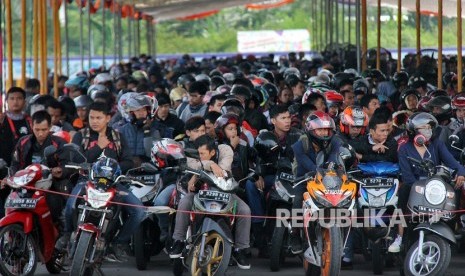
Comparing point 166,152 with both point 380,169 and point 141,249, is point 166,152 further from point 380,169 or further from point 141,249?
point 380,169

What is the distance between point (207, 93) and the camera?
16.8 m

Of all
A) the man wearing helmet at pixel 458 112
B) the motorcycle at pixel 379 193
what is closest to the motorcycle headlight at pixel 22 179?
the motorcycle at pixel 379 193

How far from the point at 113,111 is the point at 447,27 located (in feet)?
121

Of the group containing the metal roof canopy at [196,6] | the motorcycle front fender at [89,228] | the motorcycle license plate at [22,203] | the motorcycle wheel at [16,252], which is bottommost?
the motorcycle wheel at [16,252]

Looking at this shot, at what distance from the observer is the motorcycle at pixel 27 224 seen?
10.9 m

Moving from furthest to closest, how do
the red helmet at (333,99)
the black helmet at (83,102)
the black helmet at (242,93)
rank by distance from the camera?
the black helmet at (83,102) < the red helmet at (333,99) < the black helmet at (242,93)

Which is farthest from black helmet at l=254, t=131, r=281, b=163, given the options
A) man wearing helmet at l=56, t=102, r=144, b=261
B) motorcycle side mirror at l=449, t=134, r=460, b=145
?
motorcycle side mirror at l=449, t=134, r=460, b=145

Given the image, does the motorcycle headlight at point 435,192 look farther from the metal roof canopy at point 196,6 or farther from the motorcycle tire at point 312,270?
the metal roof canopy at point 196,6

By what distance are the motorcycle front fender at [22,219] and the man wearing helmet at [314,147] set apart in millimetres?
2135

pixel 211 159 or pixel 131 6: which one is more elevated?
pixel 131 6

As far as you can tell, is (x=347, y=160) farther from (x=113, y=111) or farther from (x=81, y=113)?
(x=113, y=111)

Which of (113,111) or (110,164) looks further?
(113,111)

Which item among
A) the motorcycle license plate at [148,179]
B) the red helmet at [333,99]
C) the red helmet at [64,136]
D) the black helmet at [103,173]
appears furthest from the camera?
the red helmet at [333,99]

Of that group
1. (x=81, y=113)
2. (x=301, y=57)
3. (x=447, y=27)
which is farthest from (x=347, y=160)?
(x=447, y=27)
